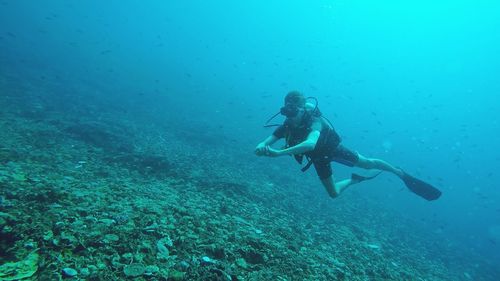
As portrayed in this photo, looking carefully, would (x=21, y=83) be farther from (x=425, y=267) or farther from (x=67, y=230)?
(x=425, y=267)

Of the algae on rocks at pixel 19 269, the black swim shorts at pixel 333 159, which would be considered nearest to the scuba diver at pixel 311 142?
the black swim shorts at pixel 333 159

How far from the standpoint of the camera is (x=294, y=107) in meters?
5.85

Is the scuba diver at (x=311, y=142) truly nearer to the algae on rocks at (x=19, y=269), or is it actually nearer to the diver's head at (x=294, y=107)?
the diver's head at (x=294, y=107)

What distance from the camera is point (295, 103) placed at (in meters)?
5.87

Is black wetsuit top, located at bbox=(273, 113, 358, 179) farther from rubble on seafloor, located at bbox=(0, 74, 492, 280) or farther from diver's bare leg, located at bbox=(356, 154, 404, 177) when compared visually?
rubble on seafloor, located at bbox=(0, 74, 492, 280)

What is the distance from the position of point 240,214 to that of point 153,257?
3.46 meters

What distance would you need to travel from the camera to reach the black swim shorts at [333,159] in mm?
6953

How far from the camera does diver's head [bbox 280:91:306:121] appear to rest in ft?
19.2

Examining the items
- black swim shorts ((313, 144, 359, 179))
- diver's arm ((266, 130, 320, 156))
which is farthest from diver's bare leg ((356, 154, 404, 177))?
diver's arm ((266, 130, 320, 156))

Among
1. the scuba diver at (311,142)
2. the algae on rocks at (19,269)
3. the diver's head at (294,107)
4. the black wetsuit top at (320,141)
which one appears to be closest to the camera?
the algae on rocks at (19,269)

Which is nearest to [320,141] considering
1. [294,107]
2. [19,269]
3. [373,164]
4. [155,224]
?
Answer: [294,107]

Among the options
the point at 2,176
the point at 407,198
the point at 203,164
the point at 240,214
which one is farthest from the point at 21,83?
the point at 407,198

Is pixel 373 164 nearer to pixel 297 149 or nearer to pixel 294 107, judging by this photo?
pixel 294 107

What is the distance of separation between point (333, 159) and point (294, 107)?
7.87 feet
